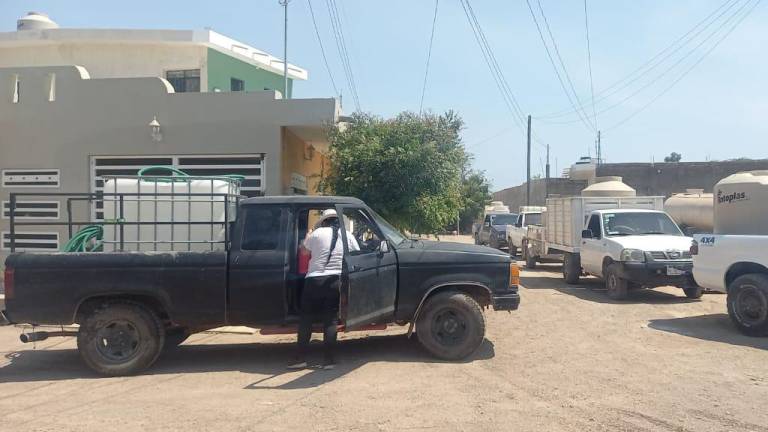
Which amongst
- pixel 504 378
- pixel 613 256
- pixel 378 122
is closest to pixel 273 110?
pixel 378 122

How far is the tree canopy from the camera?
1245 centimetres

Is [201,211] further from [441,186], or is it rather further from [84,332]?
[441,186]

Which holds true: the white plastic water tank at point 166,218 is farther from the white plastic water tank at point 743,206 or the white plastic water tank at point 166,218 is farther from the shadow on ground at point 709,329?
the white plastic water tank at point 743,206

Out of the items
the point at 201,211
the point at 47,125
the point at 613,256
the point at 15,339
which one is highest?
the point at 47,125

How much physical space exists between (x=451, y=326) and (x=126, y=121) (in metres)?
9.47

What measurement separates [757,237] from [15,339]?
1070 centimetres

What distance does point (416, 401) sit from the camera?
19.5ft

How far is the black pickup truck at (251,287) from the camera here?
6.98 metres

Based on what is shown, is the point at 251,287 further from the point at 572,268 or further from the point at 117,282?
the point at 572,268

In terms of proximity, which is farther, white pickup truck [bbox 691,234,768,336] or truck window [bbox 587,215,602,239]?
truck window [bbox 587,215,602,239]

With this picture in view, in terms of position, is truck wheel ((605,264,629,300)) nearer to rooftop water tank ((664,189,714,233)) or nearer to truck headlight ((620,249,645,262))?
truck headlight ((620,249,645,262))

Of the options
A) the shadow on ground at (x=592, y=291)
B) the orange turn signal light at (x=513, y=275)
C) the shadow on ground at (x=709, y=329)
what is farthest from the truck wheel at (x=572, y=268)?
the orange turn signal light at (x=513, y=275)

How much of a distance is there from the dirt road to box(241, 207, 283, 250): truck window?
1.43 meters

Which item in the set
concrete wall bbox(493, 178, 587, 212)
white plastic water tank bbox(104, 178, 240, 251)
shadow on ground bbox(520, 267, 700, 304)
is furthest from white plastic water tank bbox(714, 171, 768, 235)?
concrete wall bbox(493, 178, 587, 212)
